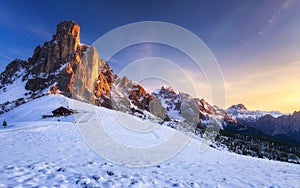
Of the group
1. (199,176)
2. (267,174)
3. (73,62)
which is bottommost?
(199,176)

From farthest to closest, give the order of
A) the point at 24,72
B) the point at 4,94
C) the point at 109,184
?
the point at 24,72
the point at 4,94
the point at 109,184

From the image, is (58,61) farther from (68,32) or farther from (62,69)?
(68,32)

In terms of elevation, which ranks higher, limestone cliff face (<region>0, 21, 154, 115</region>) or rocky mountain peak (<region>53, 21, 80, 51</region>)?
rocky mountain peak (<region>53, 21, 80, 51</region>)

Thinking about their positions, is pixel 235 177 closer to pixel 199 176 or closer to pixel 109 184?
pixel 199 176

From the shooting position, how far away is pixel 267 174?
1130cm

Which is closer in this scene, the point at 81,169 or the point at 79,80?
the point at 81,169

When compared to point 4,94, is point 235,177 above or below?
below

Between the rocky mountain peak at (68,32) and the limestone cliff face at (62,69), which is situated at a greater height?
the rocky mountain peak at (68,32)

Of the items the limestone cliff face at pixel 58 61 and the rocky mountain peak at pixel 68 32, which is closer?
the limestone cliff face at pixel 58 61

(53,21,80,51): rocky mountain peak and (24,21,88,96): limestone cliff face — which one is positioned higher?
(53,21,80,51): rocky mountain peak

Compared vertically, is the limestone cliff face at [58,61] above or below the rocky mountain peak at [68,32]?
below

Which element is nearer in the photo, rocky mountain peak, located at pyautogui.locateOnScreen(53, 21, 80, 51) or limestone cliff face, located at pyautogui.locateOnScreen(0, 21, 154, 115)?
limestone cliff face, located at pyautogui.locateOnScreen(0, 21, 154, 115)

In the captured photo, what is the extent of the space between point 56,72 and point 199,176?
585 feet

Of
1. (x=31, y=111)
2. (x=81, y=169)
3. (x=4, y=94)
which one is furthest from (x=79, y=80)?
(x=81, y=169)
